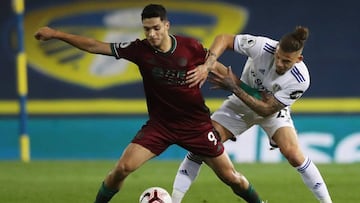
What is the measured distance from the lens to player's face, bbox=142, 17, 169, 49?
6.88 meters

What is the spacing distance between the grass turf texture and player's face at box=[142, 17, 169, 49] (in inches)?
97.0

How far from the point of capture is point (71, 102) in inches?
561

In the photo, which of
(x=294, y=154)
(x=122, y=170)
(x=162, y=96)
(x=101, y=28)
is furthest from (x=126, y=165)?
(x=101, y=28)

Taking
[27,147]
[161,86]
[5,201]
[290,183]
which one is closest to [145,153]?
[161,86]

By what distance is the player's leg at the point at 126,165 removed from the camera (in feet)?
23.1

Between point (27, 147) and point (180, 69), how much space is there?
271 inches

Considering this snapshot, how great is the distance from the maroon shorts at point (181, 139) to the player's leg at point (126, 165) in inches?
2.6

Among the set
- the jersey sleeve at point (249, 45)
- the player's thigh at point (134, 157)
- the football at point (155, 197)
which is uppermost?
the jersey sleeve at point (249, 45)

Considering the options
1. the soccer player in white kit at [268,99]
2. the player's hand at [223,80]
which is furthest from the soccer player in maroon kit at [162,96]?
the soccer player in white kit at [268,99]

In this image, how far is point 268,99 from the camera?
7789 mm

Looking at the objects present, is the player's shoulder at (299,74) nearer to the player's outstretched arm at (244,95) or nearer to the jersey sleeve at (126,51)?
the player's outstretched arm at (244,95)

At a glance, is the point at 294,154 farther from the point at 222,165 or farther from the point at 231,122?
the point at 222,165

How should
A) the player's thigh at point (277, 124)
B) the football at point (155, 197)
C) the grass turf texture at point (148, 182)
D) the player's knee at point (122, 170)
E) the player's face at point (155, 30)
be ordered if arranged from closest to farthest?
the player's face at point (155, 30)
the player's knee at point (122, 170)
the football at point (155, 197)
the player's thigh at point (277, 124)
the grass turf texture at point (148, 182)

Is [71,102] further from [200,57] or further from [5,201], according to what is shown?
[200,57]
